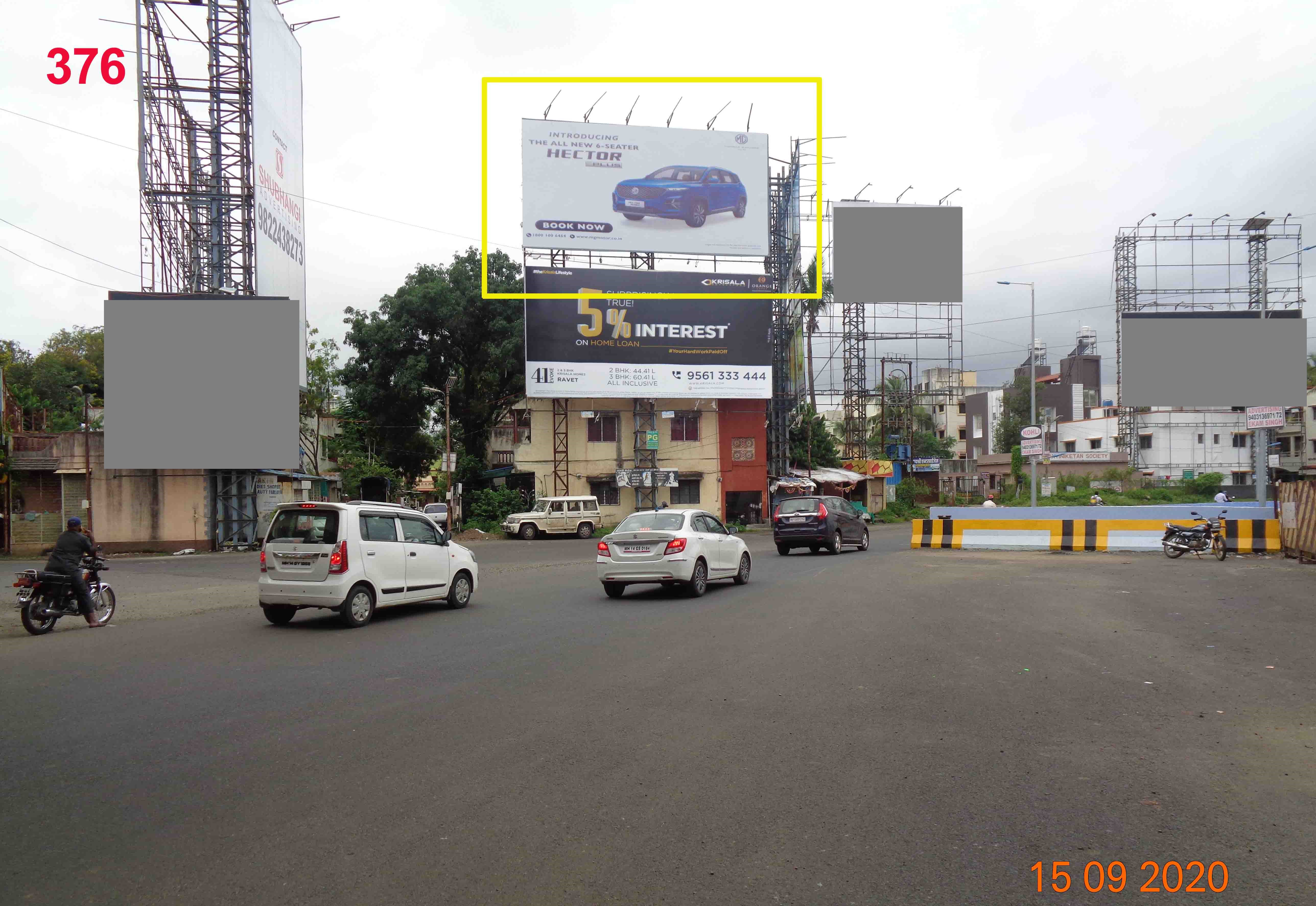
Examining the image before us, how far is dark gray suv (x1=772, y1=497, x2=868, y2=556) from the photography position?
83.2 ft

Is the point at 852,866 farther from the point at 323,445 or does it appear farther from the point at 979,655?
the point at 323,445

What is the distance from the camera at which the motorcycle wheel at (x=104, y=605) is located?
13422 millimetres

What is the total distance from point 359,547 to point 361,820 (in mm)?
8209

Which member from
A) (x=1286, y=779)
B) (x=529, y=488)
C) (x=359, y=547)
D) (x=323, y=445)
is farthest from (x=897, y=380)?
(x=1286, y=779)

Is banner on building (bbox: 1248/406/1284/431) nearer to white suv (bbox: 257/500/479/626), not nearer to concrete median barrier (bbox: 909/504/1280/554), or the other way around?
concrete median barrier (bbox: 909/504/1280/554)

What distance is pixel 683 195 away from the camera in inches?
1781

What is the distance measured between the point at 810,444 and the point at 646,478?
14006mm

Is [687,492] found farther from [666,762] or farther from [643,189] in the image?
[666,762]

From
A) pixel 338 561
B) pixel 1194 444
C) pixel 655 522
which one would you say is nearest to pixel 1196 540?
pixel 655 522

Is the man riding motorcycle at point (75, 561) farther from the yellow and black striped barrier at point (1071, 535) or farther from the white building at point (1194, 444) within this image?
the white building at point (1194, 444)

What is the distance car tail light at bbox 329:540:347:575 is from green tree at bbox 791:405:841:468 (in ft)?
140

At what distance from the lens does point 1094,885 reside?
407cm

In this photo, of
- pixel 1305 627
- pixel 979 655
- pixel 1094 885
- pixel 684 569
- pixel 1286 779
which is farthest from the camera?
pixel 684 569
